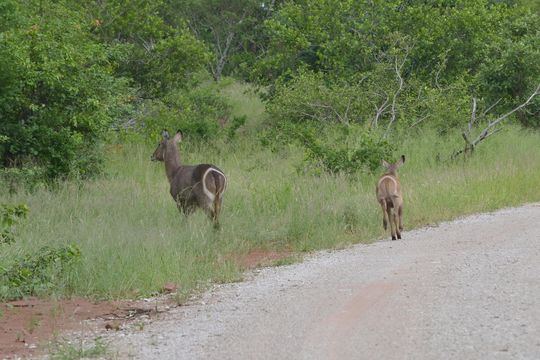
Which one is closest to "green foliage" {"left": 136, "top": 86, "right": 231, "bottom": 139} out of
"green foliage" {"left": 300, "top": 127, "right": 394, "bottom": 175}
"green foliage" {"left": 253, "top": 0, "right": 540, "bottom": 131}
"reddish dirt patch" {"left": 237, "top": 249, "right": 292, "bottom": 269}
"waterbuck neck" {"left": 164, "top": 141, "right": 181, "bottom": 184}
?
"green foliage" {"left": 253, "top": 0, "right": 540, "bottom": 131}

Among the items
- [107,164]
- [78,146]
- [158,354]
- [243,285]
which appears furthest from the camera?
[107,164]

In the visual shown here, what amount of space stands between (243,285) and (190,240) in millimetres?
1921

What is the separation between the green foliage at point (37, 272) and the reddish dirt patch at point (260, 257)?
2321 millimetres

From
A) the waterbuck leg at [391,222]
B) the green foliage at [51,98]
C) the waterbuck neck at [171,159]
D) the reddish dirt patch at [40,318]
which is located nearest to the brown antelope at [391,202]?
the waterbuck leg at [391,222]

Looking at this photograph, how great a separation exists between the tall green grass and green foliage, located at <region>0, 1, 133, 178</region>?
0.84m

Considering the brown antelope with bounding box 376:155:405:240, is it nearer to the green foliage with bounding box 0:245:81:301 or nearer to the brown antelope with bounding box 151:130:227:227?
the brown antelope with bounding box 151:130:227:227

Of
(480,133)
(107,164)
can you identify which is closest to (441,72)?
(480,133)

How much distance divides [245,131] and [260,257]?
14.4 metres

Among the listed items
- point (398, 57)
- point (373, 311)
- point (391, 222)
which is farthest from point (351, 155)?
point (373, 311)

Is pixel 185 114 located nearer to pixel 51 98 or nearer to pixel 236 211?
pixel 51 98

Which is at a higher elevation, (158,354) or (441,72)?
(441,72)

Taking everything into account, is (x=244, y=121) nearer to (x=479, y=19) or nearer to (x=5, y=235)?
(x=479, y=19)

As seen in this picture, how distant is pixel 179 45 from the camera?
934 inches

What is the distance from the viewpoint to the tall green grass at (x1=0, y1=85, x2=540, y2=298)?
10039 mm
